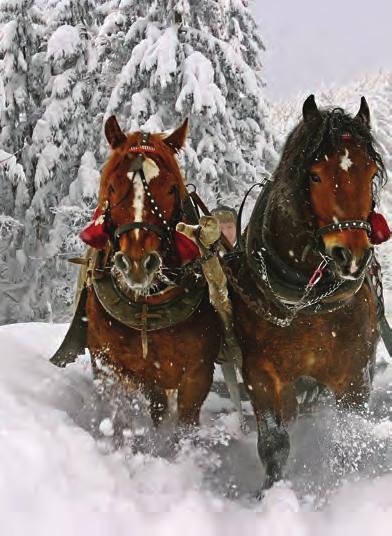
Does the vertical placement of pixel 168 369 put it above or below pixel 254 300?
below

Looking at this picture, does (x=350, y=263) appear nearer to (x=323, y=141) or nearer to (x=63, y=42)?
(x=323, y=141)

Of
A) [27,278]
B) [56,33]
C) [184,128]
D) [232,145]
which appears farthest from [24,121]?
[184,128]

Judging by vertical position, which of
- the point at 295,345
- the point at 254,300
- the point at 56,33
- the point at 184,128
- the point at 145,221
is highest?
the point at 56,33

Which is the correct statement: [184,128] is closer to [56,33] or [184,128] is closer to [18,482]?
[18,482]

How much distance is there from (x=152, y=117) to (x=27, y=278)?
4.63 m

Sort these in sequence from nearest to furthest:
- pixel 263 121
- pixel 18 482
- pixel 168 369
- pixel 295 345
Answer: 1. pixel 18 482
2. pixel 295 345
3. pixel 168 369
4. pixel 263 121

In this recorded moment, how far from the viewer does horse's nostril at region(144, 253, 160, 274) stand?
245cm

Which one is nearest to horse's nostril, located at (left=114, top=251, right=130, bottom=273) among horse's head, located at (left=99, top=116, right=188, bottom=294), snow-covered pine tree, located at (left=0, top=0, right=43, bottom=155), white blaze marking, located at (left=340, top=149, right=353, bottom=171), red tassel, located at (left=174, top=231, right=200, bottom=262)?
horse's head, located at (left=99, top=116, right=188, bottom=294)

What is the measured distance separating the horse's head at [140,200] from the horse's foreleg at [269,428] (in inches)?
33.3

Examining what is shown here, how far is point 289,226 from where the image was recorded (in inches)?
108

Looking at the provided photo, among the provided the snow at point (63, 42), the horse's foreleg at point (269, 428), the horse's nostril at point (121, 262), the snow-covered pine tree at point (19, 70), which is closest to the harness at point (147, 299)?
the horse's nostril at point (121, 262)

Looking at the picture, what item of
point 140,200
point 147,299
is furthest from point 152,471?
point 140,200

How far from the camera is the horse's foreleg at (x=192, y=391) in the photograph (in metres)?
3.08

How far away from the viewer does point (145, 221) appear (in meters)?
2.53
